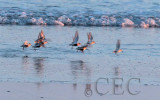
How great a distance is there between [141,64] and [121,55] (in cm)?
201

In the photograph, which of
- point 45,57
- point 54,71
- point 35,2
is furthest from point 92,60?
point 35,2

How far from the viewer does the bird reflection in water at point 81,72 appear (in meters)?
9.90

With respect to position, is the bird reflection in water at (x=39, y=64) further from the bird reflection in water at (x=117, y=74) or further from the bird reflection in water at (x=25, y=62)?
the bird reflection in water at (x=117, y=74)

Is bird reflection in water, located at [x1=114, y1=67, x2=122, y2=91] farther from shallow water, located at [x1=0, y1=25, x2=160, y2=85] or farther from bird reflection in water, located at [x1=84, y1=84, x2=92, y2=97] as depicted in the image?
bird reflection in water, located at [x1=84, y1=84, x2=92, y2=97]

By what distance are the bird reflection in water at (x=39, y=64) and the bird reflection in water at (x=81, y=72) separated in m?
0.82

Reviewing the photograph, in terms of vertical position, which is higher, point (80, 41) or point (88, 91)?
point (88, 91)

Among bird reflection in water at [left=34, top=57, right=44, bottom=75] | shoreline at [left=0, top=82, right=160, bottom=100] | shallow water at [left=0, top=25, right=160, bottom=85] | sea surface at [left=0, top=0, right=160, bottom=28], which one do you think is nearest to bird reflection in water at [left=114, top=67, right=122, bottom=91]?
shallow water at [left=0, top=25, right=160, bottom=85]

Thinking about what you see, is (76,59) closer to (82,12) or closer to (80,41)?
(80,41)

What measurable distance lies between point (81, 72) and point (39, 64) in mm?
1623

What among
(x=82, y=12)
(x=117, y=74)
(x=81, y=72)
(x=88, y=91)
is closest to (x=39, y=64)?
(x=81, y=72)

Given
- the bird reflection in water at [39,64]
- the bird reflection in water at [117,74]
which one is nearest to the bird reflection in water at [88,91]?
the bird reflection in water at [117,74]

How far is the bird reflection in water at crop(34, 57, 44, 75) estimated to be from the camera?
39.4 feet

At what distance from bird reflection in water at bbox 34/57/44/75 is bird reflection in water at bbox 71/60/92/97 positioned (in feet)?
2.68

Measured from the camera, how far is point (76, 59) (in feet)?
48.1
